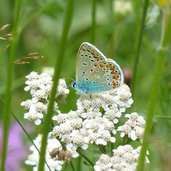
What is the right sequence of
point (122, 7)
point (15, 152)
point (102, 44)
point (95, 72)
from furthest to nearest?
point (102, 44) < point (122, 7) < point (15, 152) < point (95, 72)

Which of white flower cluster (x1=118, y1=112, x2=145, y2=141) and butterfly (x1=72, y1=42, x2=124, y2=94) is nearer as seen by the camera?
white flower cluster (x1=118, y1=112, x2=145, y2=141)

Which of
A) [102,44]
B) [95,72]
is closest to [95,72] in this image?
[95,72]

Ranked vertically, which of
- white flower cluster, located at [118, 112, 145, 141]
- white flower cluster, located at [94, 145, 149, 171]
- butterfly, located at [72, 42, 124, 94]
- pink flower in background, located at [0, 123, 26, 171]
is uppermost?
butterfly, located at [72, 42, 124, 94]

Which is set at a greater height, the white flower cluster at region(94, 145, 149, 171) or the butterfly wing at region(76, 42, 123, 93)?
the butterfly wing at region(76, 42, 123, 93)

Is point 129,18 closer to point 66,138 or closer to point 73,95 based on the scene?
point 73,95

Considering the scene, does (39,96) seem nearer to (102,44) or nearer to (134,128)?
(134,128)

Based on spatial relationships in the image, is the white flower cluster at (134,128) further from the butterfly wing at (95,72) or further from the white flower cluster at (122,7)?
the white flower cluster at (122,7)

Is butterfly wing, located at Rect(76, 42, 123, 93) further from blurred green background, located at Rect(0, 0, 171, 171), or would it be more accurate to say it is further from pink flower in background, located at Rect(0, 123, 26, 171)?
pink flower in background, located at Rect(0, 123, 26, 171)

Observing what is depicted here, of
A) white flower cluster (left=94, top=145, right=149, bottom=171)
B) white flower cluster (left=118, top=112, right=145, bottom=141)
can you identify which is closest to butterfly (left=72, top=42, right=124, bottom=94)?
white flower cluster (left=118, top=112, right=145, bottom=141)
